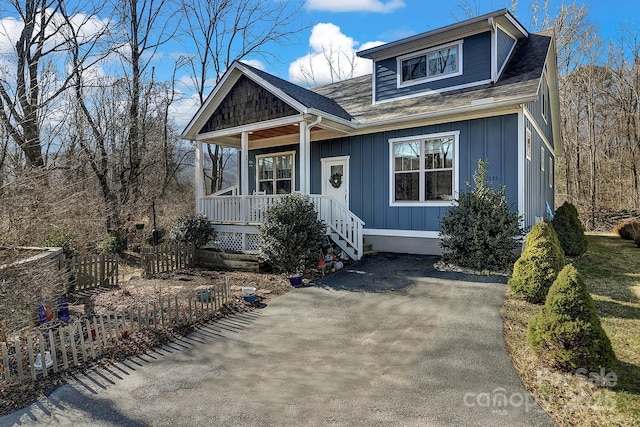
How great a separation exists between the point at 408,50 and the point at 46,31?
11534 millimetres

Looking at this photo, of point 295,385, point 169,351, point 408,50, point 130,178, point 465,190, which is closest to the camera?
point 295,385

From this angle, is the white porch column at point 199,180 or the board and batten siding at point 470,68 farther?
the white porch column at point 199,180

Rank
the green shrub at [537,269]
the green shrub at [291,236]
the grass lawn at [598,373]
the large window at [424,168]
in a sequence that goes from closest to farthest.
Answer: the grass lawn at [598,373]
the green shrub at [537,269]
the green shrub at [291,236]
the large window at [424,168]

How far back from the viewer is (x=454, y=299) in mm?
5957

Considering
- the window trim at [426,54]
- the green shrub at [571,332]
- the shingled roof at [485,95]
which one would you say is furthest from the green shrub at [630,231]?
the green shrub at [571,332]

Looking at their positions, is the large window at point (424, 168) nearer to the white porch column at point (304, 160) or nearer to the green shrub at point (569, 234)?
the white porch column at point (304, 160)

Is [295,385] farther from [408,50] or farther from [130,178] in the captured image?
[130,178]

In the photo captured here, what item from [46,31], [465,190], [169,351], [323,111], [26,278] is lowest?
[169,351]

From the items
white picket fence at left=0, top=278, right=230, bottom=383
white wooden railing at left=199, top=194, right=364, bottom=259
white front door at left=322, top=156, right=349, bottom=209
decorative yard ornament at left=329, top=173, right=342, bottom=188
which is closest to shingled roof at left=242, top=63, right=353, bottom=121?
white front door at left=322, top=156, right=349, bottom=209

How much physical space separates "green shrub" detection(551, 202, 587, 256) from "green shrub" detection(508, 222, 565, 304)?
189 inches

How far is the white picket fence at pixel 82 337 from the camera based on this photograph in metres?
3.80

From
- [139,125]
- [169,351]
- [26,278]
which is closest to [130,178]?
[139,125]

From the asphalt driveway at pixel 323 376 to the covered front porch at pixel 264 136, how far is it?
12.5 feet

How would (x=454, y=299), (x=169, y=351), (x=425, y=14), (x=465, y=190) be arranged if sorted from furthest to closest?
(x=425, y=14) → (x=465, y=190) → (x=454, y=299) → (x=169, y=351)
